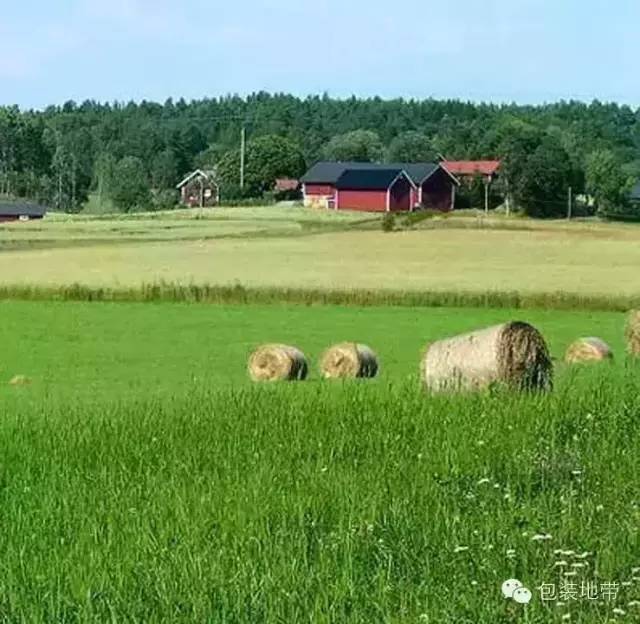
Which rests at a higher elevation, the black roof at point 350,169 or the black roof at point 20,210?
the black roof at point 350,169

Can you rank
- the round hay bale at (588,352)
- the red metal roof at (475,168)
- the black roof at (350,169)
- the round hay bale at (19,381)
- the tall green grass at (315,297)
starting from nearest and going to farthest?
the round hay bale at (19,381), the round hay bale at (588,352), the tall green grass at (315,297), the black roof at (350,169), the red metal roof at (475,168)

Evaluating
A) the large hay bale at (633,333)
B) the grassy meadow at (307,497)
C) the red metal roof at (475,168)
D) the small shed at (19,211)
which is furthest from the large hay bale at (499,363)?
the small shed at (19,211)

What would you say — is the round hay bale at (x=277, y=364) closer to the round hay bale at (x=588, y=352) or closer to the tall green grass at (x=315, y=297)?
the round hay bale at (x=588, y=352)

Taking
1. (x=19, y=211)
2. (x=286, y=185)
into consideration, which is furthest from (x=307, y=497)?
(x=286, y=185)

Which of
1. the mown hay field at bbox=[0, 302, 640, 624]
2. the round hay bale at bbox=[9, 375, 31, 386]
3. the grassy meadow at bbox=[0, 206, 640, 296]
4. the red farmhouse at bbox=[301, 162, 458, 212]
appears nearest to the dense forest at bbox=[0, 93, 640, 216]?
the red farmhouse at bbox=[301, 162, 458, 212]

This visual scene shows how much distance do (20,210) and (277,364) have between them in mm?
89964

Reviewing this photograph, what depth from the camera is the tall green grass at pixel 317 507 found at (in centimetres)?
665

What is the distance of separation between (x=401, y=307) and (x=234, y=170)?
90.1 m

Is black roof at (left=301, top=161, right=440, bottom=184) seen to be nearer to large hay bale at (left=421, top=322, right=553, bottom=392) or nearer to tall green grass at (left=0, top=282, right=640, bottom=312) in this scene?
tall green grass at (left=0, top=282, right=640, bottom=312)

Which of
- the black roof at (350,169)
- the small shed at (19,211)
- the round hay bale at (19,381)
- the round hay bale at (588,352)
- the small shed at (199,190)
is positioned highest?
the black roof at (350,169)

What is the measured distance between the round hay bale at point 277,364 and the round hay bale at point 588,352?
4.35 metres

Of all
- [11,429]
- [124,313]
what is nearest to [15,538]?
[11,429]

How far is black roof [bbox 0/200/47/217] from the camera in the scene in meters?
107

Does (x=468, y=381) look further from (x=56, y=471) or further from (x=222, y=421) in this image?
(x=56, y=471)
